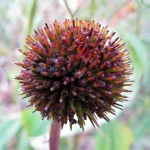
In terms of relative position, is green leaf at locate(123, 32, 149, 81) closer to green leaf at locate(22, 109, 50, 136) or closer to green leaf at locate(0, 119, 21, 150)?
green leaf at locate(22, 109, 50, 136)

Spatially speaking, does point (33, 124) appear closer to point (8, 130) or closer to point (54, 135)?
point (8, 130)

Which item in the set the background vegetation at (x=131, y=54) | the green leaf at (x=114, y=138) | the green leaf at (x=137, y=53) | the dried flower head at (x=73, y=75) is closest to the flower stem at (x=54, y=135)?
the dried flower head at (x=73, y=75)

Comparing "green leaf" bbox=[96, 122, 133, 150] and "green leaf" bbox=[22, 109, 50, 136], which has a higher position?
"green leaf" bbox=[22, 109, 50, 136]

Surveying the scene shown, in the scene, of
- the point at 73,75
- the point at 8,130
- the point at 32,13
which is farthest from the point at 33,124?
the point at 73,75

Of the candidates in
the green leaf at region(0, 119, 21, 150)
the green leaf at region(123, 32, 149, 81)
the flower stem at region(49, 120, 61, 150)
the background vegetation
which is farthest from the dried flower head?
the green leaf at region(0, 119, 21, 150)

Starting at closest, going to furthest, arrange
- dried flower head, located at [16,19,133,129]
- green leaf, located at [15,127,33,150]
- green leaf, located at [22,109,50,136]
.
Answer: dried flower head, located at [16,19,133,129] < green leaf, located at [22,109,50,136] < green leaf, located at [15,127,33,150]

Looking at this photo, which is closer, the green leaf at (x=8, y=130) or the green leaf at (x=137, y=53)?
the green leaf at (x=137, y=53)

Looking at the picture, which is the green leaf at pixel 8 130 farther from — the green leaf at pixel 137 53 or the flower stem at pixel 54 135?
the flower stem at pixel 54 135
